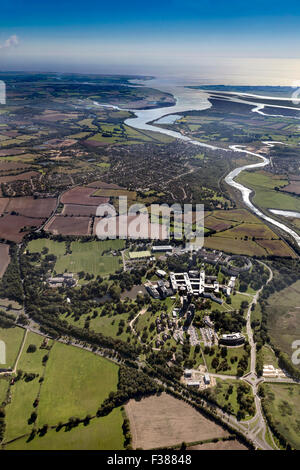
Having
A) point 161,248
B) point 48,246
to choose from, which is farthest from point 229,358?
point 48,246

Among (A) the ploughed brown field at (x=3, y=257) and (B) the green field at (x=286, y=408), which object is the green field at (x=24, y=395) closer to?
(A) the ploughed brown field at (x=3, y=257)

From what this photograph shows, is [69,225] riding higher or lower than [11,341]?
higher

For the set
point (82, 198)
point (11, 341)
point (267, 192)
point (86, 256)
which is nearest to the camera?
point (11, 341)

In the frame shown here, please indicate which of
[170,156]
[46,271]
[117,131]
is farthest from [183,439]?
[117,131]

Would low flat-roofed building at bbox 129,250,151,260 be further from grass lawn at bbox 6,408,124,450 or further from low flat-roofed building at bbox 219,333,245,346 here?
grass lawn at bbox 6,408,124,450

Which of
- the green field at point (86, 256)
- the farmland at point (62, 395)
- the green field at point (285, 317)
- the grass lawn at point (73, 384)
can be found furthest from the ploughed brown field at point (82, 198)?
the green field at point (285, 317)

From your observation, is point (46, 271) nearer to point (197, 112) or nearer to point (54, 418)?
point (54, 418)

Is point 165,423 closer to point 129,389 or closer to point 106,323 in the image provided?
point 129,389
